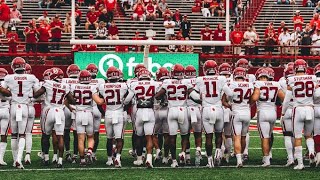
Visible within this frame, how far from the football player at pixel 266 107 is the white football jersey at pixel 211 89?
1.98 ft

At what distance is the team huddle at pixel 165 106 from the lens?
1400 centimetres

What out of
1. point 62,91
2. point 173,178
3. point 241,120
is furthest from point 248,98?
point 62,91

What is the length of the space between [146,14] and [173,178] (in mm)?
10425

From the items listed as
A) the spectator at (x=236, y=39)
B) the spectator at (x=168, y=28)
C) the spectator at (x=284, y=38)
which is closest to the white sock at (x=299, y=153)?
the spectator at (x=168, y=28)

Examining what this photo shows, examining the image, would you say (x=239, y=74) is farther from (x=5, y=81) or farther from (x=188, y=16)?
(x=188, y=16)

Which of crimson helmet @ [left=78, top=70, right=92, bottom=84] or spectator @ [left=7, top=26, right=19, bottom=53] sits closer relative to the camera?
crimson helmet @ [left=78, top=70, right=92, bottom=84]

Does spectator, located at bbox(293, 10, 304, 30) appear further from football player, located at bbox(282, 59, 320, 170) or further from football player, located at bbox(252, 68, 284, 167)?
football player, located at bbox(282, 59, 320, 170)

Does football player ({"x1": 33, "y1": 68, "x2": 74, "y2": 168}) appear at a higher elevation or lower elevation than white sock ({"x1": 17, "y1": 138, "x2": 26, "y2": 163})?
higher

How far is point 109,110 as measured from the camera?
46.5ft

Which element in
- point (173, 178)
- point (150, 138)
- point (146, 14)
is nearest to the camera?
point (173, 178)

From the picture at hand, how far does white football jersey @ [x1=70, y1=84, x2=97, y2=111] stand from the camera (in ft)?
47.1

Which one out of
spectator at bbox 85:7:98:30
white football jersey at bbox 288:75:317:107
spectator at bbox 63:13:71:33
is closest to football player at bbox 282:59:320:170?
white football jersey at bbox 288:75:317:107

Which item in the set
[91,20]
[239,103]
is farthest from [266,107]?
[91,20]

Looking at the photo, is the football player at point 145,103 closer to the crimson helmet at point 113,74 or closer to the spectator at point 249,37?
the crimson helmet at point 113,74
